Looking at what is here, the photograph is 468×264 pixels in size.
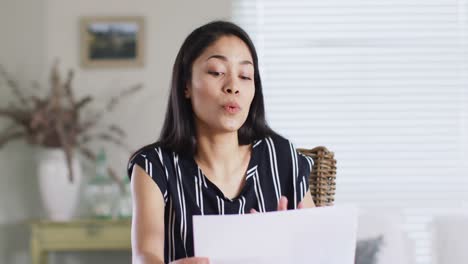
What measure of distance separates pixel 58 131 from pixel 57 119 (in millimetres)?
65

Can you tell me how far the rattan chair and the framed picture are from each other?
2.71 m

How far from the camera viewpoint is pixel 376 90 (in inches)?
176

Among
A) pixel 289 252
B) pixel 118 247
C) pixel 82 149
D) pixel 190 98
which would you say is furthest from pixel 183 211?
pixel 82 149

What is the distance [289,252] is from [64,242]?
2.88 m

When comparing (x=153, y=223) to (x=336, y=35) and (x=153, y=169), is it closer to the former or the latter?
(x=153, y=169)

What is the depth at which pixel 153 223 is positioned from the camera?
153 cm

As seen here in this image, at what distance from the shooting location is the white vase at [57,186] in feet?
13.6

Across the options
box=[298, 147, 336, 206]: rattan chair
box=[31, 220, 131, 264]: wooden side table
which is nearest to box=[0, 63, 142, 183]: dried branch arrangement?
box=[31, 220, 131, 264]: wooden side table

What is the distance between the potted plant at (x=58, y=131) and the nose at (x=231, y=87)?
2.75m

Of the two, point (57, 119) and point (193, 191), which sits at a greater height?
point (193, 191)

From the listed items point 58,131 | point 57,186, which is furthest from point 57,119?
point 57,186

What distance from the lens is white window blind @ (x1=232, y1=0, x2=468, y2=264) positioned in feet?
14.6

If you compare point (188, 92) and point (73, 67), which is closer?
point (188, 92)

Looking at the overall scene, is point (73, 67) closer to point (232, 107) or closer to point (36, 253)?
point (36, 253)
